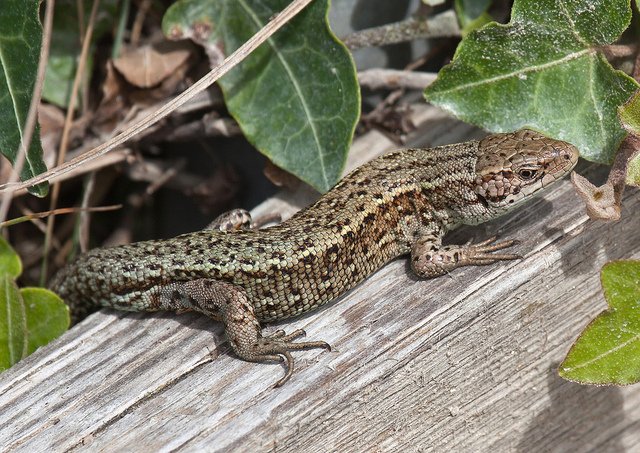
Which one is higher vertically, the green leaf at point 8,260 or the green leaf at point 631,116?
the green leaf at point 8,260

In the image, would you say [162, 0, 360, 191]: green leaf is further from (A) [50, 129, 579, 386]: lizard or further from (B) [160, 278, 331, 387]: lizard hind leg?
(B) [160, 278, 331, 387]: lizard hind leg

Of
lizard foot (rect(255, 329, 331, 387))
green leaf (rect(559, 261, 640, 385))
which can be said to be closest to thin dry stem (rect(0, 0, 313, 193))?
lizard foot (rect(255, 329, 331, 387))

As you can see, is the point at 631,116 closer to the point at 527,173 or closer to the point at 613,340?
the point at 527,173

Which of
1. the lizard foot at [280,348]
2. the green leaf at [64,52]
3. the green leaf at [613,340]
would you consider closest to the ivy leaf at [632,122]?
the green leaf at [613,340]

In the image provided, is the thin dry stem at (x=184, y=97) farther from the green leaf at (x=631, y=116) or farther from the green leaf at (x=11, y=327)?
the green leaf at (x=631, y=116)

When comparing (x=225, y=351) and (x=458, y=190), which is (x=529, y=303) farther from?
(x=225, y=351)
